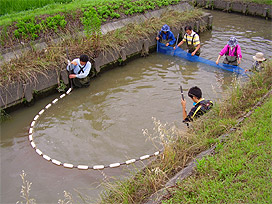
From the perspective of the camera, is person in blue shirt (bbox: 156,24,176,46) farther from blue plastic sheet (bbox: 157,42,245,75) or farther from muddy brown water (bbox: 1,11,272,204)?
muddy brown water (bbox: 1,11,272,204)

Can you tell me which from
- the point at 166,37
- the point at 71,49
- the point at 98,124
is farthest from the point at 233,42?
the point at 71,49

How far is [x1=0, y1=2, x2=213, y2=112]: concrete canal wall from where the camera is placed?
7.79 meters

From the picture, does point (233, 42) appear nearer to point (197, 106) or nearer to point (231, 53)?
point (231, 53)

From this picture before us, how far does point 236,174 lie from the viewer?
4148 mm

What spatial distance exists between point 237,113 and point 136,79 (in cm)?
448

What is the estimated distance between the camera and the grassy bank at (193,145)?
430cm

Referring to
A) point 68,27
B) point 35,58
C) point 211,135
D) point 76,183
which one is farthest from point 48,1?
point 211,135

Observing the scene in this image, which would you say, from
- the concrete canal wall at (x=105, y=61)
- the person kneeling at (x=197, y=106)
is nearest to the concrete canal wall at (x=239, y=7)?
the concrete canal wall at (x=105, y=61)

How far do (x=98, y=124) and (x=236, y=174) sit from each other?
164 inches

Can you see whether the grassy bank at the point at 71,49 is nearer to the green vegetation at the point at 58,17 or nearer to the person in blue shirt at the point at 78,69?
the person in blue shirt at the point at 78,69

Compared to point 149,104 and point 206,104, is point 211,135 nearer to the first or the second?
point 206,104

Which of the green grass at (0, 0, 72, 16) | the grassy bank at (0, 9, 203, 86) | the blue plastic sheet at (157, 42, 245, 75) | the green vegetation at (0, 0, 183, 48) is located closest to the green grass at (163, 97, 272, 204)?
the blue plastic sheet at (157, 42, 245, 75)

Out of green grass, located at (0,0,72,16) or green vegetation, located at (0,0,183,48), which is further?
green grass, located at (0,0,72,16)

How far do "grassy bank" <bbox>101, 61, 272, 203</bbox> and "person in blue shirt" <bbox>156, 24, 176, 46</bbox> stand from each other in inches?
193
